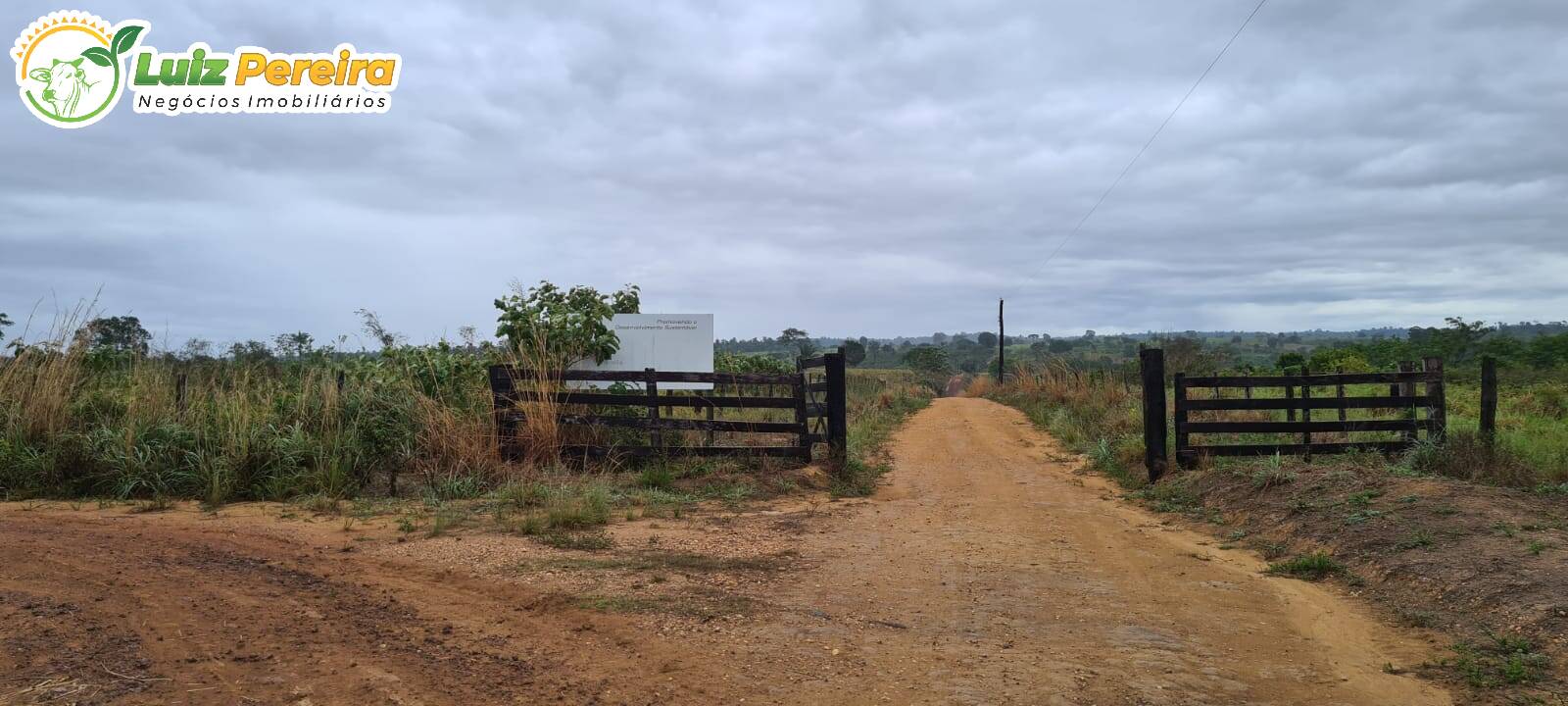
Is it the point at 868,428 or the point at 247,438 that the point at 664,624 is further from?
the point at 868,428

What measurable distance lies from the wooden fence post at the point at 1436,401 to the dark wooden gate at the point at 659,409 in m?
7.04

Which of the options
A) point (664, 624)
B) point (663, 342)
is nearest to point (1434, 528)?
point (664, 624)

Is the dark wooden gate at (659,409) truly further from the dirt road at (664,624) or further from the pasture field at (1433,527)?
the pasture field at (1433,527)

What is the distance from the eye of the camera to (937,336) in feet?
443

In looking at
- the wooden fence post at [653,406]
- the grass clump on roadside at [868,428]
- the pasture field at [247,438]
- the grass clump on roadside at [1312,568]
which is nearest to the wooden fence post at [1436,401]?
the grass clump on roadside at [1312,568]

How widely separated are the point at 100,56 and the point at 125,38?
1.40 feet

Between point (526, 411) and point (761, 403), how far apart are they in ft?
9.78

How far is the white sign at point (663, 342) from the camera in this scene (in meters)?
13.8

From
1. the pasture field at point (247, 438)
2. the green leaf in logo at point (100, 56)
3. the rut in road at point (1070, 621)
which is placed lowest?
the rut in road at point (1070, 621)

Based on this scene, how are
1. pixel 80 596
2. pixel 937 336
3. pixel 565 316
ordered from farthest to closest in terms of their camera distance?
pixel 937 336, pixel 565 316, pixel 80 596

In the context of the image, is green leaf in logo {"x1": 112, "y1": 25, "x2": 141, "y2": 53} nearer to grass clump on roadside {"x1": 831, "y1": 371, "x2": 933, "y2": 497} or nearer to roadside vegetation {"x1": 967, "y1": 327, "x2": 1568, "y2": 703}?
grass clump on roadside {"x1": 831, "y1": 371, "x2": 933, "y2": 497}

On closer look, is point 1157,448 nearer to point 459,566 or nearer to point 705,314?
point 705,314

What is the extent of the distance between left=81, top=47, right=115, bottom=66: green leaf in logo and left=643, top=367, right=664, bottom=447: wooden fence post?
7.98 metres

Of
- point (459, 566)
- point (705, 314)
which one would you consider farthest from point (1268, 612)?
point (705, 314)
